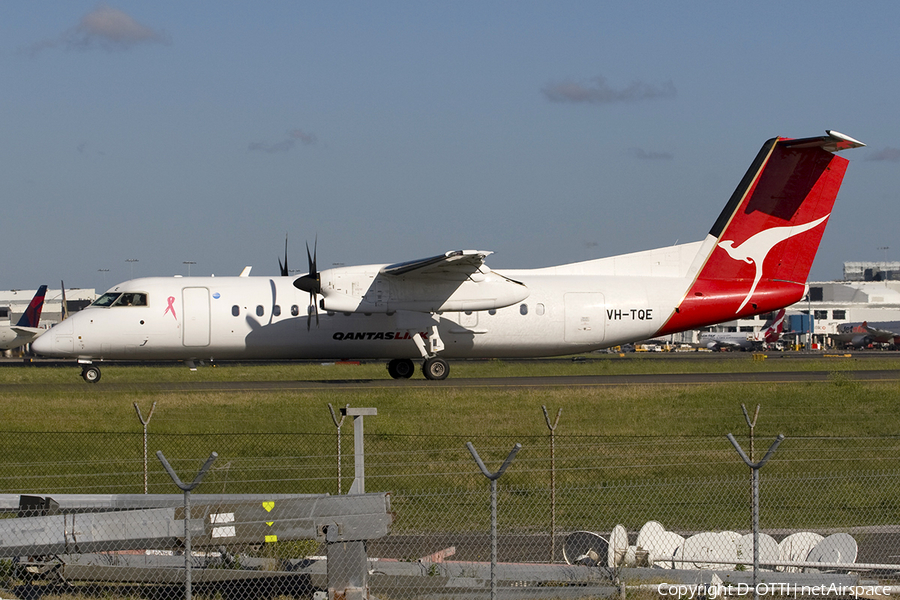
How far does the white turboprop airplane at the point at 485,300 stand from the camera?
25.1 metres

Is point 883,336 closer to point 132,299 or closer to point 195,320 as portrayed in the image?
point 195,320

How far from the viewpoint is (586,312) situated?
26500mm

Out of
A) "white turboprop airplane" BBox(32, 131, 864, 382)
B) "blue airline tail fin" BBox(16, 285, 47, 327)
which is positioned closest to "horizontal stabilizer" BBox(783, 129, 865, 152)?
"white turboprop airplane" BBox(32, 131, 864, 382)

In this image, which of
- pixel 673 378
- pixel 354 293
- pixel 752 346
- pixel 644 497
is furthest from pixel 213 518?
pixel 752 346

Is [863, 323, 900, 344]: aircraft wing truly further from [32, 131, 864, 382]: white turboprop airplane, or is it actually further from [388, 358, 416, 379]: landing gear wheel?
[388, 358, 416, 379]: landing gear wheel

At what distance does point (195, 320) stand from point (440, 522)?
1345cm

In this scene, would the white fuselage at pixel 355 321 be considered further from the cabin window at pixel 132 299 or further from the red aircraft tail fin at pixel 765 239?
the red aircraft tail fin at pixel 765 239

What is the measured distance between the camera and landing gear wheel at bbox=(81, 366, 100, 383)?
25.7m

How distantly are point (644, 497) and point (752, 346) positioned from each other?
223 feet

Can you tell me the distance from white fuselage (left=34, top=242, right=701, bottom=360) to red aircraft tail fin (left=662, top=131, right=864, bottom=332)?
698 mm

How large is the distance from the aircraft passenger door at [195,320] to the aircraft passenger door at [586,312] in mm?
10474

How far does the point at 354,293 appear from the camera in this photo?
2464 cm

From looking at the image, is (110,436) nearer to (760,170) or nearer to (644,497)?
(644,497)

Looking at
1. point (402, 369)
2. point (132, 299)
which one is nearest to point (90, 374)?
point (132, 299)
